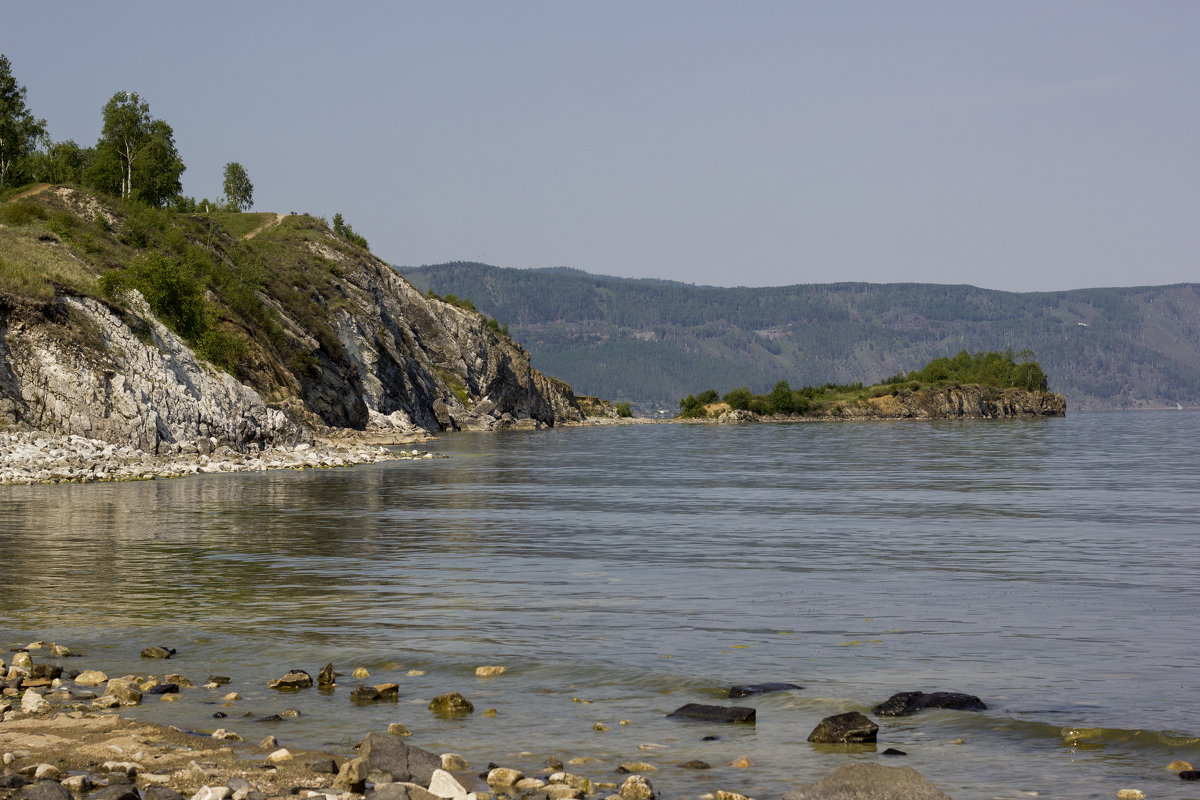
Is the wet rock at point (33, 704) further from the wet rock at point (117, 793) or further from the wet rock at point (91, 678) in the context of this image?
the wet rock at point (117, 793)

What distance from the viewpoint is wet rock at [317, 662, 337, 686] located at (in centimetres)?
1338

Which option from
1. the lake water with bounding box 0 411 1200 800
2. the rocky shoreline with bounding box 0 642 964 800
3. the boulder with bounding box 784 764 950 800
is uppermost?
the boulder with bounding box 784 764 950 800

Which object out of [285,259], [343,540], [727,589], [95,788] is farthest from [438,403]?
[95,788]

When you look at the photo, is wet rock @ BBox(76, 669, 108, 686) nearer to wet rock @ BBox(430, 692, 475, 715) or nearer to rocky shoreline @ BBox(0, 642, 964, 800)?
rocky shoreline @ BBox(0, 642, 964, 800)

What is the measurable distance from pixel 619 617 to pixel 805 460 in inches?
2297

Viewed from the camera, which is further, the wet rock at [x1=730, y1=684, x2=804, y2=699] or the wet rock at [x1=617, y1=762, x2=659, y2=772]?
the wet rock at [x1=730, y1=684, x2=804, y2=699]

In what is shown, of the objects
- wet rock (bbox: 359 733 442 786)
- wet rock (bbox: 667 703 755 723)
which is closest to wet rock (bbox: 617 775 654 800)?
wet rock (bbox: 359 733 442 786)

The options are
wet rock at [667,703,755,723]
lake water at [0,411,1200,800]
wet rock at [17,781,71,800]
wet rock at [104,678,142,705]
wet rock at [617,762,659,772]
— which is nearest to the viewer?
wet rock at [17,781,71,800]

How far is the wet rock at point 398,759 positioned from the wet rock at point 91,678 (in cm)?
499

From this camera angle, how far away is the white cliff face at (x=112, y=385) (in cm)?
5319

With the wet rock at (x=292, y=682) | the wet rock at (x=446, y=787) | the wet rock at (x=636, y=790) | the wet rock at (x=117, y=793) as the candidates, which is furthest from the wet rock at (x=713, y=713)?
the wet rock at (x=117, y=793)

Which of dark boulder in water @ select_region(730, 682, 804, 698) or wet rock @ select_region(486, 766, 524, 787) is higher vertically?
wet rock @ select_region(486, 766, 524, 787)

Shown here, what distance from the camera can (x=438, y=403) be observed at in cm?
14200

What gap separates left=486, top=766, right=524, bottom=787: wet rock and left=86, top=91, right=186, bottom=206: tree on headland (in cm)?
Answer: 11047
